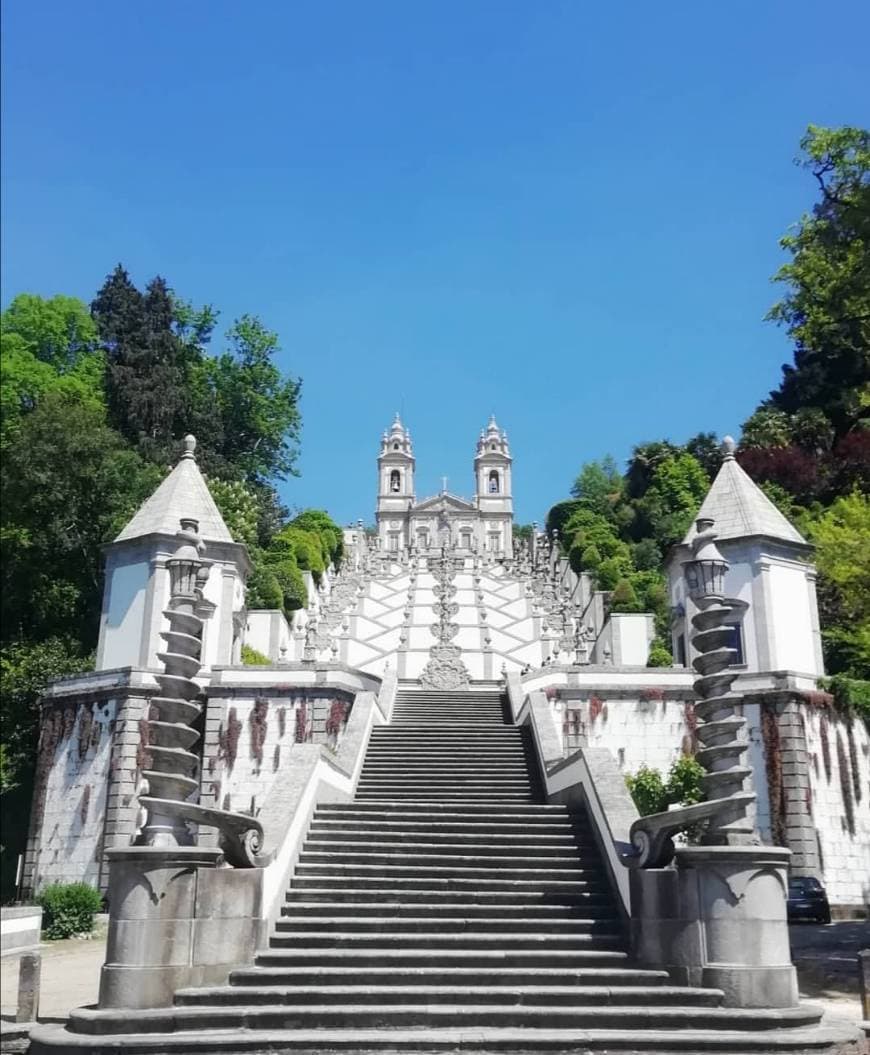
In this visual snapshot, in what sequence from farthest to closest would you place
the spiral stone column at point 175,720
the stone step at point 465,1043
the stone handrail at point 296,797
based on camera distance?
1. the stone handrail at point 296,797
2. the spiral stone column at point 175,720
3. the stone step at point 465,1043

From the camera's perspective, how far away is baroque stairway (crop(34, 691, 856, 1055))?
331 inches

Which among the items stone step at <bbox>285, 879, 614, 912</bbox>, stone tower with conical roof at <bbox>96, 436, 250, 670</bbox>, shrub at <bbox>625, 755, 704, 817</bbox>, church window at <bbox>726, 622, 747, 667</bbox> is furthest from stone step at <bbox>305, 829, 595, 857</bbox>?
church window at <bbox>726, 622, 747, 667</bbox>

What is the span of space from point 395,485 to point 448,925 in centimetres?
9418

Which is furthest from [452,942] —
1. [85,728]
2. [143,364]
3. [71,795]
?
[143,364]

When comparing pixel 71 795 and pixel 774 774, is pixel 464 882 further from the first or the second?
pixel 71 795

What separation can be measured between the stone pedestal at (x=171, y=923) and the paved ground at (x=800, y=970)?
91.4 inches

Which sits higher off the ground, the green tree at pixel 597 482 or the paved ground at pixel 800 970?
the green tree at pixel 597 482

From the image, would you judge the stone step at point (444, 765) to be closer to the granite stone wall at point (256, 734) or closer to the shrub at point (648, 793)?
the shrub at point (648, 793)

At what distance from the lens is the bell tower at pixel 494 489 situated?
9744cm

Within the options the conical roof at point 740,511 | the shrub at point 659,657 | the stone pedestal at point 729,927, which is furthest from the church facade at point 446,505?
the stone pedestal at point 729,927

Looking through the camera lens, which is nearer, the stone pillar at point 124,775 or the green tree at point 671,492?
the stone pillar at point 124,775

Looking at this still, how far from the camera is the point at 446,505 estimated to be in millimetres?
97562

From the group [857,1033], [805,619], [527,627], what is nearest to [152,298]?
[527,627]

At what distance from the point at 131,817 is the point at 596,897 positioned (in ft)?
49.6
